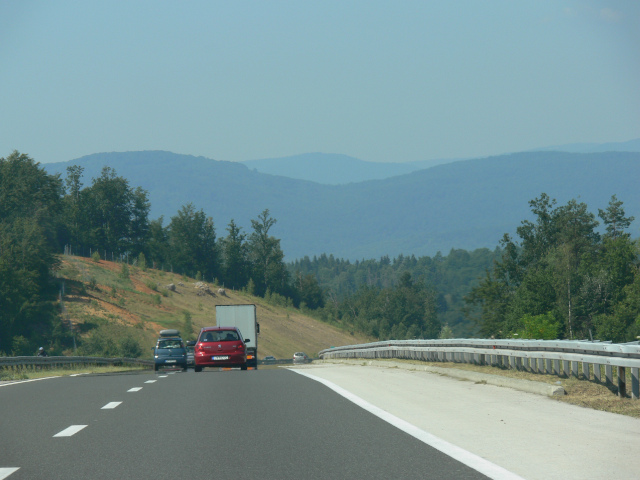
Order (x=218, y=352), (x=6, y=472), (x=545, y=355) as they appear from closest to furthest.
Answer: (x=6, y=472) < (x=545, y=355) < (x=218, y=352)

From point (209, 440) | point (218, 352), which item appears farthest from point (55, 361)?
point (209, 440)

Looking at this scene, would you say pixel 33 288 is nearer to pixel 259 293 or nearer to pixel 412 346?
pixel 412 346

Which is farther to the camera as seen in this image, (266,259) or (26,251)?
(266,259)

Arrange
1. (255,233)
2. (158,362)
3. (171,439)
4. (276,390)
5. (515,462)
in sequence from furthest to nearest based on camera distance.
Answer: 1. (255,233)
2. (158,362)
3. (276,390)
4. (171,439)
5. (515,462)

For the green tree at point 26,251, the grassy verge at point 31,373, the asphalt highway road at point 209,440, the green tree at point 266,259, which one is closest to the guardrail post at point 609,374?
the asphalt highway road at point 209,440

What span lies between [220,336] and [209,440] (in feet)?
67.4

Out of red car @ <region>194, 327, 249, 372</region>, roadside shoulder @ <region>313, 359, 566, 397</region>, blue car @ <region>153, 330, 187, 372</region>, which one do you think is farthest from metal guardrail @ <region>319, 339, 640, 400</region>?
blue car @ <region>153, 330, 187, 372</region>

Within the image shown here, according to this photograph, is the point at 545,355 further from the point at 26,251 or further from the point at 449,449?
the point at 26,251

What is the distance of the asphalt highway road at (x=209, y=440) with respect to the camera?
7375 mm

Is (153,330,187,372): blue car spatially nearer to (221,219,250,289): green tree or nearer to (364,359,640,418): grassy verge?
(364,359,640,418): grassy verge

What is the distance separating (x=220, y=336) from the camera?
29.6 metres

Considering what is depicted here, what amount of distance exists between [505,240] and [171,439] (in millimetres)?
98569

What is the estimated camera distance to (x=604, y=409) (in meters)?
11.7

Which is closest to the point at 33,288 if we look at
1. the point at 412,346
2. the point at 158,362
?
the point at 158,362
